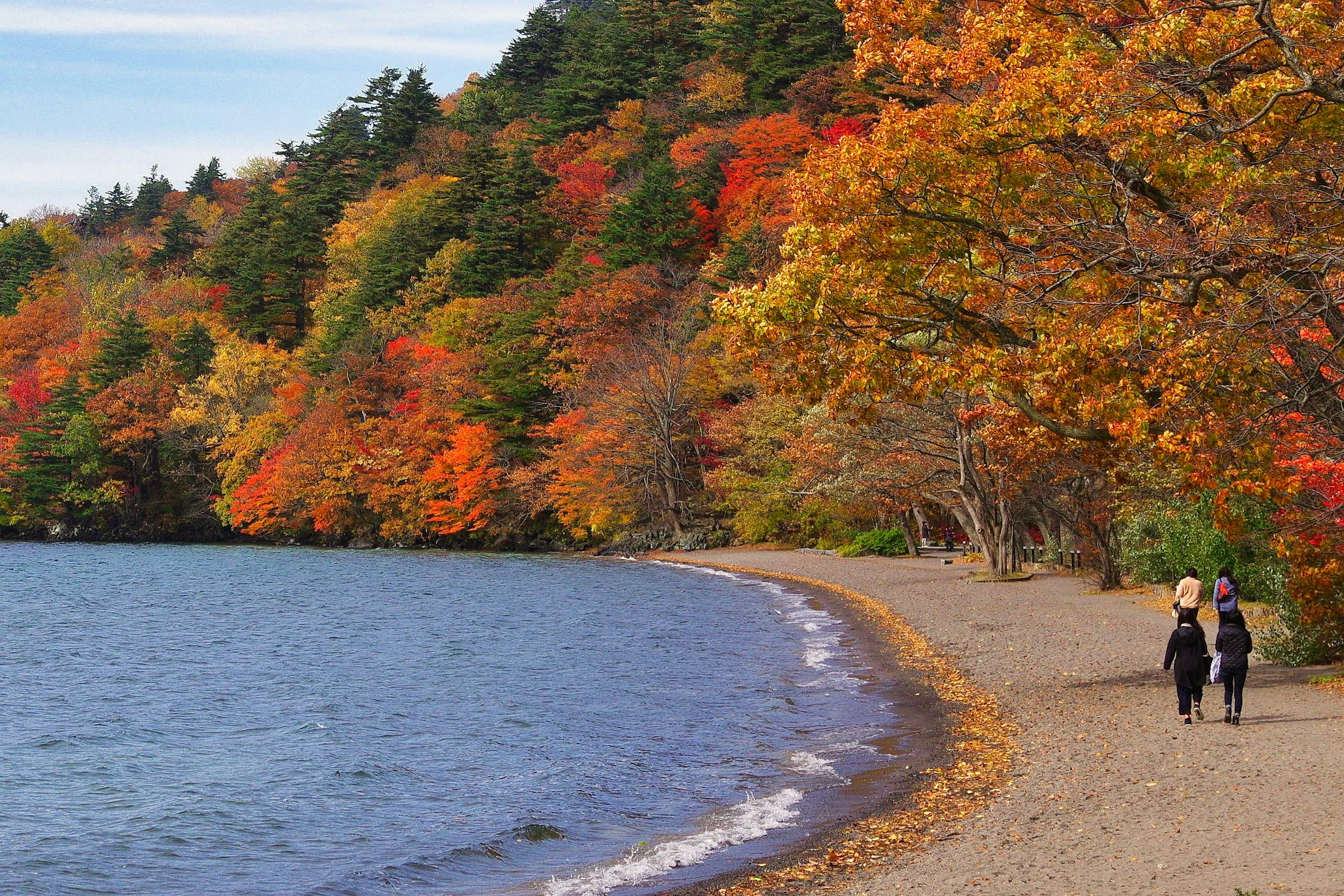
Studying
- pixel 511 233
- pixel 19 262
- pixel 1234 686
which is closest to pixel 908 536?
pixel 1234 686

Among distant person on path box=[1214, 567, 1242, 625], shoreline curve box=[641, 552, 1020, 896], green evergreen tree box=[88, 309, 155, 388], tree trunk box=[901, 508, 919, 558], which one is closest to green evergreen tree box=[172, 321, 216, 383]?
green evergreen tree box=[88, 309, 155, 388]

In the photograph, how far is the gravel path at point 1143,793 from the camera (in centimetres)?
895

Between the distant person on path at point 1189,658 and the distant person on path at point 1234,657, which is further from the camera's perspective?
the distant person on path at point 1189,658

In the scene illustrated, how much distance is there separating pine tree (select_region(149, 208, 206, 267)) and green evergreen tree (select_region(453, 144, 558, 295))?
39595 millimetres

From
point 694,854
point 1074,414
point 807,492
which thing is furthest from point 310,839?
point 807,492

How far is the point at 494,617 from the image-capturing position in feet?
117

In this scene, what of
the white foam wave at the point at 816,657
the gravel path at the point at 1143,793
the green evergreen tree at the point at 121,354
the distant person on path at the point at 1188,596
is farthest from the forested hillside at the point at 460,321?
the distant person on path at the point at 1188,596

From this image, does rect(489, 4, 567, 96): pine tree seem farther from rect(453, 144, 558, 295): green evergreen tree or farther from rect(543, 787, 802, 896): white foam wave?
rect(543, 787, 802, 896): white foam wave

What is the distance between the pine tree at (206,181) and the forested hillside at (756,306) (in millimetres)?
1629

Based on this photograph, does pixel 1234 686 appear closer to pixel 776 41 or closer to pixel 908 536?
pixel 908 536

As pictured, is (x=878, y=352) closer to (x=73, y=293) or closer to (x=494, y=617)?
(x=494, y=617)

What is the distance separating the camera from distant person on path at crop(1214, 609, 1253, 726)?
13.7 meters

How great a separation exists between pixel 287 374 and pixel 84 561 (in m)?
21.4

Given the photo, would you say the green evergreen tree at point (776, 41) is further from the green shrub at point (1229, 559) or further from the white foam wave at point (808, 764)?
the white foam wave at point (808, 764)
